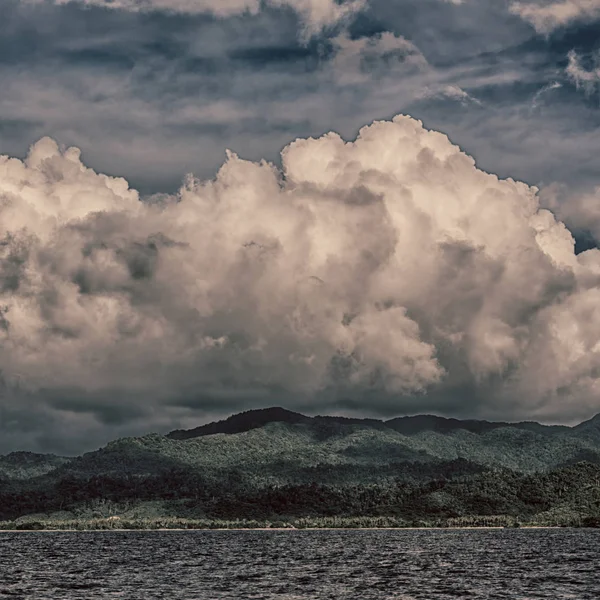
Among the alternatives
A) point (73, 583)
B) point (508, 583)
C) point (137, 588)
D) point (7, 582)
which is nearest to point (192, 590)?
point (137, 588)

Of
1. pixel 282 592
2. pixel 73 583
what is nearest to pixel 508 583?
pixel 282 592

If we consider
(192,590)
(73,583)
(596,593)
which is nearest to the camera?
(596,593)

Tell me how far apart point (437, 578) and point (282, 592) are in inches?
1716

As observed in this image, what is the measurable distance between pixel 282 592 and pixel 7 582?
61062 mm

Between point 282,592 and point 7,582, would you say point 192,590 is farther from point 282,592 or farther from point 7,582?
point 7,582

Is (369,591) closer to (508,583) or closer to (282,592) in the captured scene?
(282,592)

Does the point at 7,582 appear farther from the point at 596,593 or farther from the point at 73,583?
the point at 596,593

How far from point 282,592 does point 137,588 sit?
29.6 m

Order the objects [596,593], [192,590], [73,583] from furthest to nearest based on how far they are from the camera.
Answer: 1. [73,583]
2. [192,590]
3. [596,593]

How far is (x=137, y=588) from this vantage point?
180750 millimetres

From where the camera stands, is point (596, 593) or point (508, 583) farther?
point (508, 583)

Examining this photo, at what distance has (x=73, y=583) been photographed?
7613 inches

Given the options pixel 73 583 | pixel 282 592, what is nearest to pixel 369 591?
pixel 282 592

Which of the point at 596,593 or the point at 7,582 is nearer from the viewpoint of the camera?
the point at 596,593
